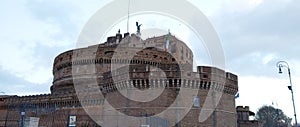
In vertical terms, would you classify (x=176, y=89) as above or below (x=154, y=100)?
above

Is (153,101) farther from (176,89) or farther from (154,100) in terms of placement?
(176,89)

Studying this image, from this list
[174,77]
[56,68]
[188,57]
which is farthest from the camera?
[188,57]

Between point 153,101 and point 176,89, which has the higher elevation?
point 176,89

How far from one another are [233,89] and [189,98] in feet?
17.7

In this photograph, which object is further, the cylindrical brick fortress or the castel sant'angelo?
the cylindrical brick fortress

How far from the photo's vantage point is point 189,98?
23.7 meters

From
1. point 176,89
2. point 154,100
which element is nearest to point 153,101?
point 154,100

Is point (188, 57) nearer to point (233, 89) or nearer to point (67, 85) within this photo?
point (67, 85)

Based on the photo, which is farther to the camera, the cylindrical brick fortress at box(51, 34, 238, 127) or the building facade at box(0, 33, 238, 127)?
the cylindrical brick fortress at box(51, 34, 238, 127)

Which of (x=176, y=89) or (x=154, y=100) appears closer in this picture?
(x=154, y=100)

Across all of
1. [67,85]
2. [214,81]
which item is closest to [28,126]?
[214,81]

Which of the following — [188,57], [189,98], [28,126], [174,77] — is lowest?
[28,126]

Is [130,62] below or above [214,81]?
above

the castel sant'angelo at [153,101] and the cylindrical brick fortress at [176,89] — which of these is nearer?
the castel sant'angelo at [153,101]
